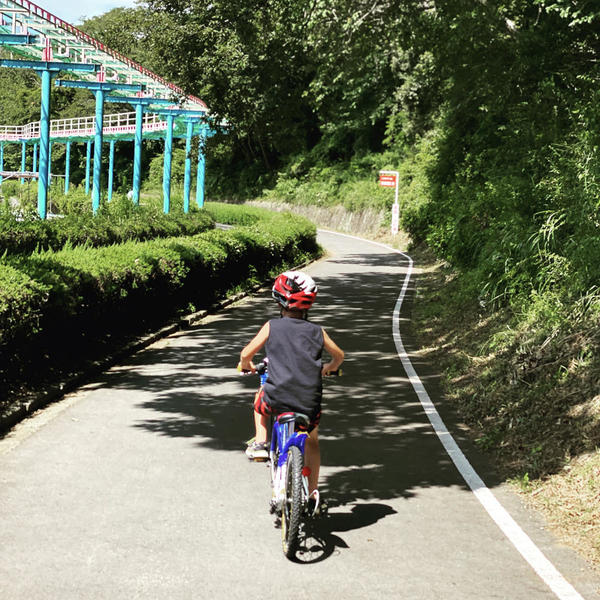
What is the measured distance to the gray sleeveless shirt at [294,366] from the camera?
562 centimetres

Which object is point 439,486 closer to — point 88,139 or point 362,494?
point 362,494

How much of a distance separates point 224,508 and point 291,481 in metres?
1.15

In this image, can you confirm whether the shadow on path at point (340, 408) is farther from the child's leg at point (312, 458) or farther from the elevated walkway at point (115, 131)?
the elevated walkway at point (115, 131)

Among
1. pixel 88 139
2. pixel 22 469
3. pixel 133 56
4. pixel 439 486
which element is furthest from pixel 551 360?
pixel 133 56

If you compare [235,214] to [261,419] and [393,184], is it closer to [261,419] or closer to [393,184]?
[393,184]

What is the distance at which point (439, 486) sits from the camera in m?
7.06

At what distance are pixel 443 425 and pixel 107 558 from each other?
498 centimetres

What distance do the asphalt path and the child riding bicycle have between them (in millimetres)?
611

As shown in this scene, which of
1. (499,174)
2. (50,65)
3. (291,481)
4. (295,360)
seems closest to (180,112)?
(50,65)

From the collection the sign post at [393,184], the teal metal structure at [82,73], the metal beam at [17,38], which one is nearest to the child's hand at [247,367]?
the teal metal structure at [82,73]

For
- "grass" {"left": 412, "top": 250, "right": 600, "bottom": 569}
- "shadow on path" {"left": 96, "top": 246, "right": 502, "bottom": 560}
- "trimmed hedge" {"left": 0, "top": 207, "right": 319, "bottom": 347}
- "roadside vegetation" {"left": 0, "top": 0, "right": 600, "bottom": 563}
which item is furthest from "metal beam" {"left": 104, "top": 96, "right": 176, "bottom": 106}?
"grass" {"left": 412, "top": 250, "right": 600, "bottom": 569}

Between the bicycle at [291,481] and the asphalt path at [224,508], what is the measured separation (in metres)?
0.20

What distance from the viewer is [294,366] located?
5672 mm

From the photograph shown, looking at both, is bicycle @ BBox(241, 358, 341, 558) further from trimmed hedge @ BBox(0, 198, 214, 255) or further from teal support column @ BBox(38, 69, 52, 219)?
teal support column @ BBox(38, 69, 52, 219)
